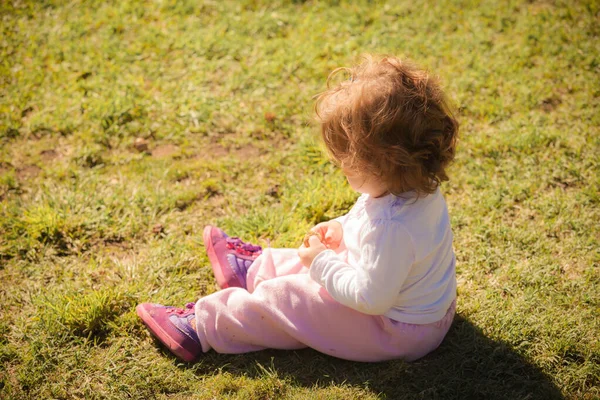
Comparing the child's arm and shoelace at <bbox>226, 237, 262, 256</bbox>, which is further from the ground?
the child's arm

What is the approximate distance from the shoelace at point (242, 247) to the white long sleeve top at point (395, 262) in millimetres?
679

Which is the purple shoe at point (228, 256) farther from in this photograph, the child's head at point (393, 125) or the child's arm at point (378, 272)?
the child's head at point (393, 125)

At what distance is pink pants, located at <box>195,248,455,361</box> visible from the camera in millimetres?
2332

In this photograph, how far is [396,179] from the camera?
2.07 m

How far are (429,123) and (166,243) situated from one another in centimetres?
176

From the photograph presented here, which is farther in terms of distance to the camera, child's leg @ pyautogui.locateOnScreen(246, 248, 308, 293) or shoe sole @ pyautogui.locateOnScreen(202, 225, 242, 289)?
shoe sole @ pyautogui.locateOnScreen(202, 225, 242, 289)

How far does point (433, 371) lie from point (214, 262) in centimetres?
121

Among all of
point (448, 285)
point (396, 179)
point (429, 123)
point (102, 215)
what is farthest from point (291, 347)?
point (102, 215)

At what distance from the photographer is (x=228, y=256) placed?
9.38ft

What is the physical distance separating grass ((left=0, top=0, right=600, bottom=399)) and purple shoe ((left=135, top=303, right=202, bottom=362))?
3.3 inches

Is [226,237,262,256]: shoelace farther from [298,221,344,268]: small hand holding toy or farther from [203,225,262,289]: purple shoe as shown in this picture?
[298,221,344,268]: small hand holding toy

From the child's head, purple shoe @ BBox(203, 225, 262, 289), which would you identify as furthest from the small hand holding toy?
purple shoe @ BBox(203, 225, 262, 289)

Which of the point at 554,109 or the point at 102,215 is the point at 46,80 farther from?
the point at 554,109

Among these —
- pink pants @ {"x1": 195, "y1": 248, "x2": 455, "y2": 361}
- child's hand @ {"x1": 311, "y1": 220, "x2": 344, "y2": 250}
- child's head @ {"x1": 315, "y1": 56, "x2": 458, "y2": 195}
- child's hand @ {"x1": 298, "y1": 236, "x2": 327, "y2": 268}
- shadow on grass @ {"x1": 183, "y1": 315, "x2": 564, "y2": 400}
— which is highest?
child's head @ {"x1": 315, "y1": 56, "x2": 458, "y2": 195}
